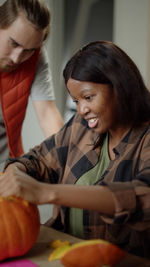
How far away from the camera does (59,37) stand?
3486 mm

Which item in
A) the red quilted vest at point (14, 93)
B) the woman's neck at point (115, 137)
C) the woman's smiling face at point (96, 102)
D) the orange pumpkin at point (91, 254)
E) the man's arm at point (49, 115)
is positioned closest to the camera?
the orange pumpkin at point (91, 254)

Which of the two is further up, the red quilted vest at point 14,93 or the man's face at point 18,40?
the man's face at point 18,40

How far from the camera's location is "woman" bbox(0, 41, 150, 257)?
2.93 ft

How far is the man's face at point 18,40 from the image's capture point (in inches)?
55.1

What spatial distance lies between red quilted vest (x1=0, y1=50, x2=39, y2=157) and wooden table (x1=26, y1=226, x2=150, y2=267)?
65 centimetres

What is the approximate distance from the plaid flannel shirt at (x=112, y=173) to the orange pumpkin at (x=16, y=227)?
0.19 metres

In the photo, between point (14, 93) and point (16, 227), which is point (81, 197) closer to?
point (16, 227)

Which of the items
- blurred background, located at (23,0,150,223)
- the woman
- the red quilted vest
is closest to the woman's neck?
the woman

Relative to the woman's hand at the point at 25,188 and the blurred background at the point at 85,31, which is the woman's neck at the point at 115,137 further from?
the blurred background at the point at 85,31

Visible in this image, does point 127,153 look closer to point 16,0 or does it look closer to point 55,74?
point 16,0

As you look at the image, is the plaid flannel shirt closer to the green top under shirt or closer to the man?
the green top under shirt

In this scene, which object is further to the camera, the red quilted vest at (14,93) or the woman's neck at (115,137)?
the red quilted vest at (14,93)

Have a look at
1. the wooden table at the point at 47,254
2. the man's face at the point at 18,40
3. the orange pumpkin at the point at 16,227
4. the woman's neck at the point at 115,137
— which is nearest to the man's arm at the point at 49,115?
the man's face at the point at 18,40

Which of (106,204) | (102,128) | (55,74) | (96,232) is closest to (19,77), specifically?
(102,128)
